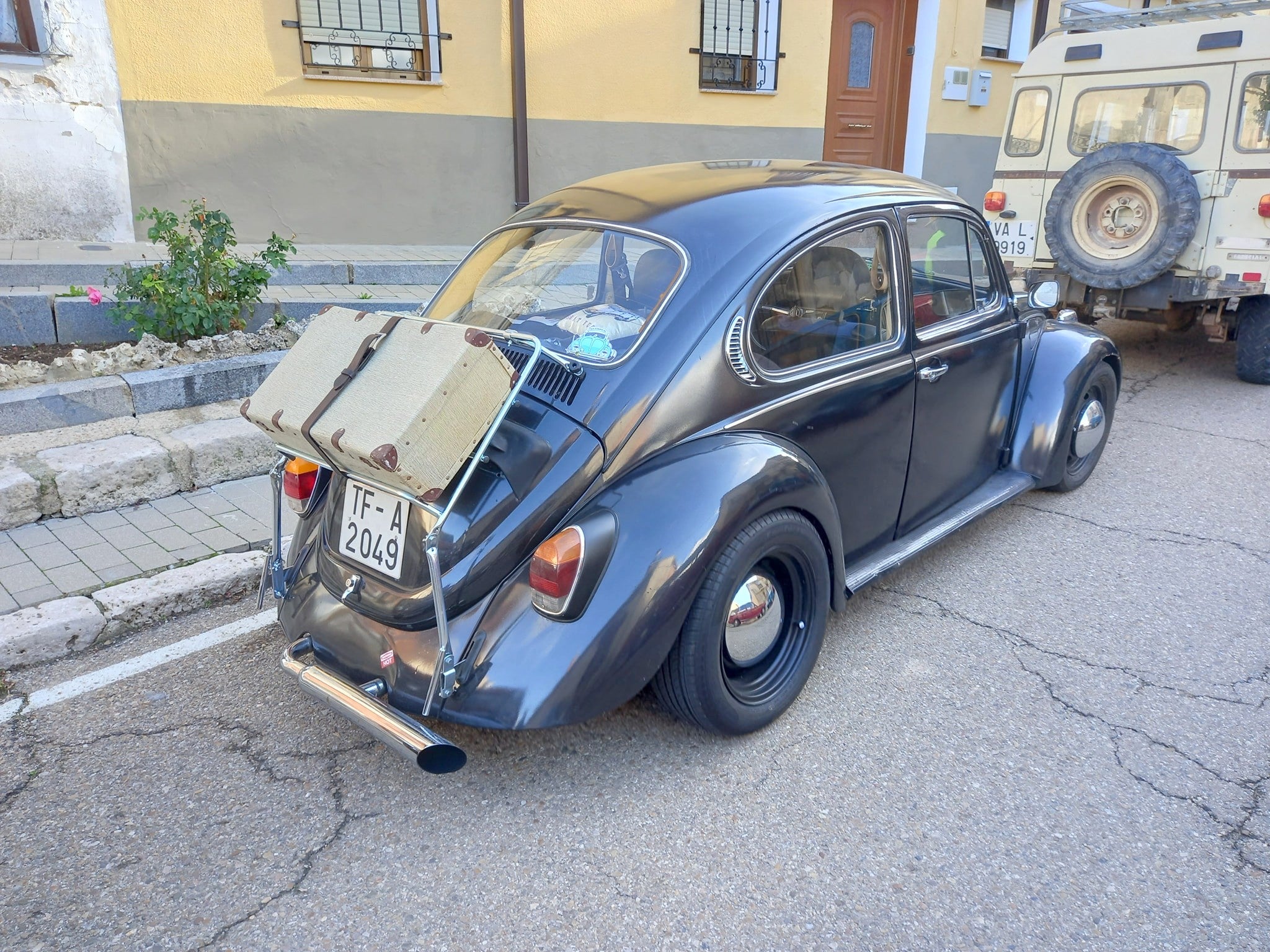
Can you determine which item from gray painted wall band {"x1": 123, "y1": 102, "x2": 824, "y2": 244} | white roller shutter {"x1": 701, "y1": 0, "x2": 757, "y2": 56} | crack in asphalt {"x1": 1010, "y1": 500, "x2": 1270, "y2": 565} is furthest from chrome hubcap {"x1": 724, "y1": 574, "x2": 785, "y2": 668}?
white roller shutter {"x1": 701, "y1": 0, "x2": 757, "y2": 56}

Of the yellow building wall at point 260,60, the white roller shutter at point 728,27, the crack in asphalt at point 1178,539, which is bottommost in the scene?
the crack in asphalt at point 1178,539

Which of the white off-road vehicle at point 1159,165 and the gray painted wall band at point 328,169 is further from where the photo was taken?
the gray painted wall band at point 328,169

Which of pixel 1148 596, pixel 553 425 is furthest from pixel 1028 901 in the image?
pixel 1148 596

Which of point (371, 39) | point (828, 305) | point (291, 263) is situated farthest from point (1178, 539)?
point (371, 39)

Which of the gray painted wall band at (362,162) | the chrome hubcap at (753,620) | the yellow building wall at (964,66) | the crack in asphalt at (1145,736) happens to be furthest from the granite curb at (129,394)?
the yellow building wall at (964,66)

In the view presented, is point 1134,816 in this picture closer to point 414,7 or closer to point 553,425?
point 553,425

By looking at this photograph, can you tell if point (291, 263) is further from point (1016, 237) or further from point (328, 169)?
point (1016, 237)

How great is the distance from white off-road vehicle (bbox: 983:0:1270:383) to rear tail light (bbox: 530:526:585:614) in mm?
5585

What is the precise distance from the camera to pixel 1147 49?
22.2 feet

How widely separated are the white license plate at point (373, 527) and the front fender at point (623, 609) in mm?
347

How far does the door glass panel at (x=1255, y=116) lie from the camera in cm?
632

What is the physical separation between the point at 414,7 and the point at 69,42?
2742 mm

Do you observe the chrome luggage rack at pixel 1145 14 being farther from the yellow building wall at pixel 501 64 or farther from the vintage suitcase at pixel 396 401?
the vintage suitcase at pixel 396 401

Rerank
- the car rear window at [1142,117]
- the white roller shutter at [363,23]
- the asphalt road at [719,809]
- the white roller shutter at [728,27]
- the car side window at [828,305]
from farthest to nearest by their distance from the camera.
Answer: the white roller shutter at [728,27] < the white roller shutter at [363,23] < the car rear window at [1142,117] < the car side window at [828,305] < the asphalt road at [719,809]
